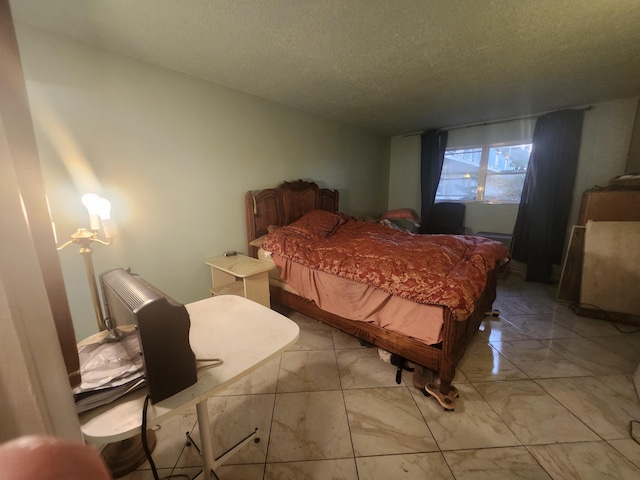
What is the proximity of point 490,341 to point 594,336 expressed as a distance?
929 mm

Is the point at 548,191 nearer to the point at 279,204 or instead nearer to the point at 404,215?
the point at 404,215

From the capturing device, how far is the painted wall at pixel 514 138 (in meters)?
2.97

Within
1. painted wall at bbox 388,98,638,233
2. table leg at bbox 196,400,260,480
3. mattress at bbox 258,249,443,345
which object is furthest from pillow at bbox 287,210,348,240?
painted wall at bbox 388,98,638,233

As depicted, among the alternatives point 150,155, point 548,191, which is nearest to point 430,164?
point 548,191

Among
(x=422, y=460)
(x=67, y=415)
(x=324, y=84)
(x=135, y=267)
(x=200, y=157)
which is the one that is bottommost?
(x=422, y=460)

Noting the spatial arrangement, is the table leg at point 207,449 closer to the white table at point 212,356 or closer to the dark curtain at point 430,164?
the white table at point 212,356

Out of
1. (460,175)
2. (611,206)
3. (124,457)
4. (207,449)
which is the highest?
(460,175)

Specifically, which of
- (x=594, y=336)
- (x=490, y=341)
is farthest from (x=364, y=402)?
(x=594, y=336)

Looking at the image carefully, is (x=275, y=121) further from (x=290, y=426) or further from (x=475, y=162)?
(x=475, y=162)

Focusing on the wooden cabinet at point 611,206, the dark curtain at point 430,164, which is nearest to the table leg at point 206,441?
the wooden cabinet at point 611,206

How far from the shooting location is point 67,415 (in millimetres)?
418

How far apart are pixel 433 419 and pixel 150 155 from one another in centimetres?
274

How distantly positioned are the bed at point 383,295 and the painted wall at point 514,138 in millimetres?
1883

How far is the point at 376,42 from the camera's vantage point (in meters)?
1.75
